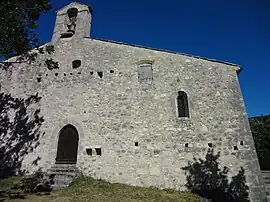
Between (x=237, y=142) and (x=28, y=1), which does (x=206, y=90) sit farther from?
(x=28, y=1)

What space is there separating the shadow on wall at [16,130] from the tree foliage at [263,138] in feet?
45.8

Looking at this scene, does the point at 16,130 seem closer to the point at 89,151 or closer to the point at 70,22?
the point at 89,151

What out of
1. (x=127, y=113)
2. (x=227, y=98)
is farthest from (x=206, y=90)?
(x=127, y=113)

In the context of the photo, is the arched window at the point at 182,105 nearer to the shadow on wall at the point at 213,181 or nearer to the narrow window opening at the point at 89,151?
the shadow on wall at the point at 213,181

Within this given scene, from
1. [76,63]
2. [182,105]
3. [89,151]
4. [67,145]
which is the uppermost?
[76,63]

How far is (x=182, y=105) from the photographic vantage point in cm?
1036

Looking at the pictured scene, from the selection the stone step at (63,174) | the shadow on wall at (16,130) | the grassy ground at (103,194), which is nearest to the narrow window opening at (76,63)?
the shadow on wall at (16,130)

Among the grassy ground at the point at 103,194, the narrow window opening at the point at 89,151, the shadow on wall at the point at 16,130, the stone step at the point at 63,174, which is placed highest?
the shadow on wall at the point at 16,130

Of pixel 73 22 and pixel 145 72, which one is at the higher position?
pixel 73 22

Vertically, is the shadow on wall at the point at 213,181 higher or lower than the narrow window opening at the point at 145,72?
lower

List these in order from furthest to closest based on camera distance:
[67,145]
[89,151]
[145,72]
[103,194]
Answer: [145,72] → [67,145] → [89,151] → [103,194]

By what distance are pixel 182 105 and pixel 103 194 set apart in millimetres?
5682

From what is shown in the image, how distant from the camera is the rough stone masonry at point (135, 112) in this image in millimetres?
9047

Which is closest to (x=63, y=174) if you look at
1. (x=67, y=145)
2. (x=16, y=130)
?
(x=67, y=145)
